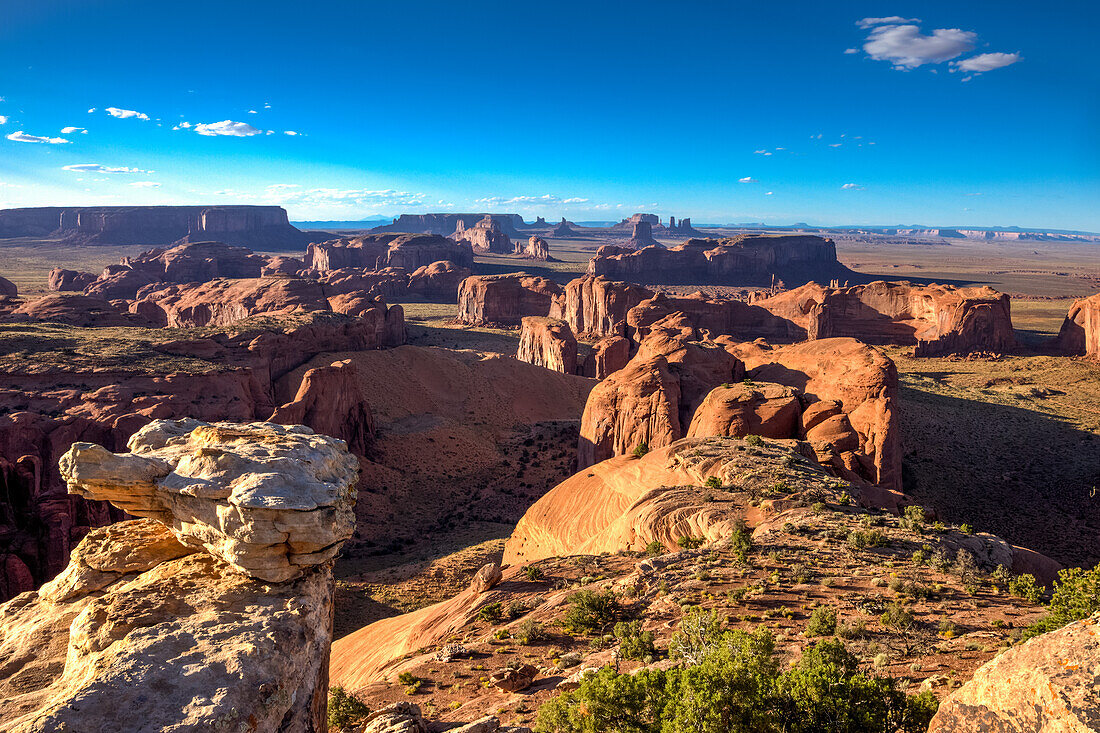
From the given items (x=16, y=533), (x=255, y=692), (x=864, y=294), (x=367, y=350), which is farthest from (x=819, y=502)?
(x=864, y=294)

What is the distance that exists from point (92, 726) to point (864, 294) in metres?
104

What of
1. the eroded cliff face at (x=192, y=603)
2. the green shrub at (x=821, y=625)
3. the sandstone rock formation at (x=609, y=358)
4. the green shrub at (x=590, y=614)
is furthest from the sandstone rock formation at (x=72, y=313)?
the green shrub at (x=821, y=625)

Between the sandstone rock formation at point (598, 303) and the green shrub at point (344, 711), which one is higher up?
the sandstone rock formation at point (598, 303)

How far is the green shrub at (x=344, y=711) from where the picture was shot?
42.2 ft

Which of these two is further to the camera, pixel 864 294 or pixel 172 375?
pixel 864 294

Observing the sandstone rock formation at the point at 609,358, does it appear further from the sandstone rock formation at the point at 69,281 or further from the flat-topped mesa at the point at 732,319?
the sandstone rock formation at the point at 69,281

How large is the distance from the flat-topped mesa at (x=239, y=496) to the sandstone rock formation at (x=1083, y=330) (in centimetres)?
9894

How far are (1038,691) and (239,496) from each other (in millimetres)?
11546

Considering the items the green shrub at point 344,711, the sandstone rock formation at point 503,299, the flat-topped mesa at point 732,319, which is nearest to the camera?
the green shrub at point 344,711

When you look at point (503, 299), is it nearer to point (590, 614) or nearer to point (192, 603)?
point (590, 614)

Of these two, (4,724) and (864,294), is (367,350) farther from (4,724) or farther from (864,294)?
(864,294)

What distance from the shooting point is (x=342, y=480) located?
1124 cm

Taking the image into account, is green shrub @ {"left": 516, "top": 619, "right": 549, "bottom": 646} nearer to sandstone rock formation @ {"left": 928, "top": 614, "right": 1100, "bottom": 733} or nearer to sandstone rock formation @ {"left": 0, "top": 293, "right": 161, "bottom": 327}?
sandstone rock formation @ {"left": 928, "top": 614, "right": 1100, "bottom": 733}

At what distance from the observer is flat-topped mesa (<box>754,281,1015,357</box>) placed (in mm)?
81125
